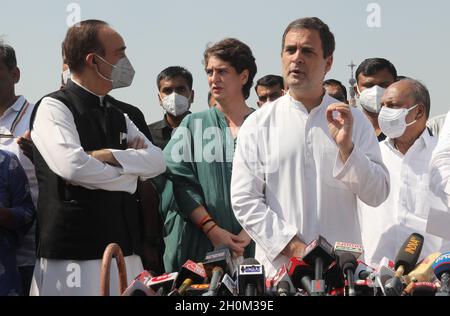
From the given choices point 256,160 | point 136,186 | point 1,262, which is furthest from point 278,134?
point 1,262

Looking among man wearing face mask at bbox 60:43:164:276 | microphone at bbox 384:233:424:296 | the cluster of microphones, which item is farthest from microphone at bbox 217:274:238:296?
man wearing face mask at bbox 60:43:164:276

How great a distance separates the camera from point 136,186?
5129mm

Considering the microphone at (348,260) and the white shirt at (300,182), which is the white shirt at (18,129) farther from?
the microphone at (348,260)

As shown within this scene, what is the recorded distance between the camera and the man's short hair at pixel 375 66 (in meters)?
7.57

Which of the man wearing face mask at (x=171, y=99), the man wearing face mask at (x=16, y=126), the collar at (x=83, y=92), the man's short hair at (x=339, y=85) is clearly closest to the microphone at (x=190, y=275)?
the collar at (x=83, y=92)

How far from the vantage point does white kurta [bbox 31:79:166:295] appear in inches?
187

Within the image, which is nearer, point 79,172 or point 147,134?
point 79,172

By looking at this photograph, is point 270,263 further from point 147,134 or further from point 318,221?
point 147,134

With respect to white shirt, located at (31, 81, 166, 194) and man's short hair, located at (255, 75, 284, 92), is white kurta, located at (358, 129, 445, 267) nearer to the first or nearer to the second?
white shirt, located at (31, 81, 166, 194)

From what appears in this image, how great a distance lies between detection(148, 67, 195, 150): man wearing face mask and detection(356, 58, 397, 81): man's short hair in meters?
1.52

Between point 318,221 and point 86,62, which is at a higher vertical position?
point 86,62
